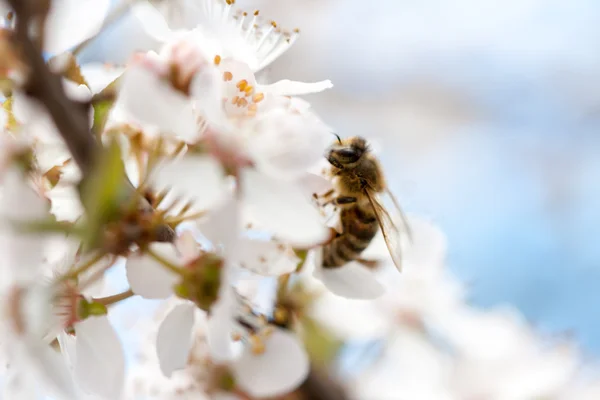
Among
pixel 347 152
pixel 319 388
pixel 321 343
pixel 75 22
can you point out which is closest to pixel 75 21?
pixel 75 22

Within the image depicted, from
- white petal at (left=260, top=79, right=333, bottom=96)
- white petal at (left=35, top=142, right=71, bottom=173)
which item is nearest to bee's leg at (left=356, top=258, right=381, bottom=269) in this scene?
white petal at (left=260, top=79, right=333, bottom=96)

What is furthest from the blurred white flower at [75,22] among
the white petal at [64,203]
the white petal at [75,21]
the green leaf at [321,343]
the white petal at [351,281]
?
the green leaf at [321,343]

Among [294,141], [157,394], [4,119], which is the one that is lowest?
[157,394]

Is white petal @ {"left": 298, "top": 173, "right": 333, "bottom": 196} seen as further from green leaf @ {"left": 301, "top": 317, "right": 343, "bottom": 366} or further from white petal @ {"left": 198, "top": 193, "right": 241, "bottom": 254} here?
green leaf @ {"left": 301, "top": 317, "right": 343, "bottom": 366}

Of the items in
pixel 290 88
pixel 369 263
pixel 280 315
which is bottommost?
pixel 280 315

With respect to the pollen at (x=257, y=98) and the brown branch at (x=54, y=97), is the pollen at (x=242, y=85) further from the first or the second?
the brown branch at (x=54, y=97)

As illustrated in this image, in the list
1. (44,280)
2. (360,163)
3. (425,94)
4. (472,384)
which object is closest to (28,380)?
(44,280)

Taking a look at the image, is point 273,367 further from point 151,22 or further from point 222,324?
point 151,22

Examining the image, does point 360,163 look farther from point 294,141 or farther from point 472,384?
point 472,384
